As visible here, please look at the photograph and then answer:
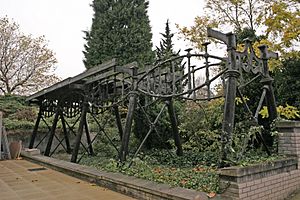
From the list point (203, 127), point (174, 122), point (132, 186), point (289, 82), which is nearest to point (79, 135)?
point (174, 122)

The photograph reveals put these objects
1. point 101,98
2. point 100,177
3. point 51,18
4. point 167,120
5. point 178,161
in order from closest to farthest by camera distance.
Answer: point 100,177, point 178,161, point 101,98, point 167,120, point 51,18

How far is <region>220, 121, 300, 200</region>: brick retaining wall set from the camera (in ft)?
10.9

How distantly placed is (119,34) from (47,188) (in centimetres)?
1512

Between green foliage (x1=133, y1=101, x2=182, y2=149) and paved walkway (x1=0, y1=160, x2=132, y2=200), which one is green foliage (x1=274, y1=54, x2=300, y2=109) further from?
paved walkway (x1=0, y1=160, x2=132, y2=200)

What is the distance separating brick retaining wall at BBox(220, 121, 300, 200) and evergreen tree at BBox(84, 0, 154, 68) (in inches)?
546

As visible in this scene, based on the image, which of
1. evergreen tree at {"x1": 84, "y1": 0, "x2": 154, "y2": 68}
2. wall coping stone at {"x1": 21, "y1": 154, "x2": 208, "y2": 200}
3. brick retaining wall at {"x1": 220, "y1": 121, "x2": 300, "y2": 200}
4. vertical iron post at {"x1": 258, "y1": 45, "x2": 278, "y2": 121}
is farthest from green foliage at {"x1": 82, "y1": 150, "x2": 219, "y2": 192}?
evergreen tree at {"x1": 84, "y1": 0, "x2": 154, "y2": 68}

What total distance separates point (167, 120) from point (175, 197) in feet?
19.0

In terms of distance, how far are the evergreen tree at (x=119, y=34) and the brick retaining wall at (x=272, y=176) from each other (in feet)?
45.5

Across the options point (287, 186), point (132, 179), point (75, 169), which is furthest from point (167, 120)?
point (287, 186)

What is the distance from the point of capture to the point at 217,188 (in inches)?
142

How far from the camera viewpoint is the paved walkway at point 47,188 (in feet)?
15.3

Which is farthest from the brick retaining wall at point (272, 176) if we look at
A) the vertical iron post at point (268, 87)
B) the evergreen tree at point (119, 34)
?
the evergreen tree at point (119, 34)

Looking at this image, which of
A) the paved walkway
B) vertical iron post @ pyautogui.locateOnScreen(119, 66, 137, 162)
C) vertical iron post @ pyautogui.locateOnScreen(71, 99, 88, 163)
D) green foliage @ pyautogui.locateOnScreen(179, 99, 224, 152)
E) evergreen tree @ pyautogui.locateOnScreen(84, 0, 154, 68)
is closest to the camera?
the paved walkway

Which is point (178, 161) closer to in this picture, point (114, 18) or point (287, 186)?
point (287, 186)
